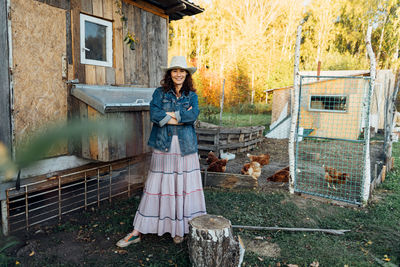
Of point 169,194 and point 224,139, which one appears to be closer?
point 169,194

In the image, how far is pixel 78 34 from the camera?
3.60 meters

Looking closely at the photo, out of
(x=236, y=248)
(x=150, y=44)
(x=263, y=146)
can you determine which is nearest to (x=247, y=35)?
(x=263, y=146)

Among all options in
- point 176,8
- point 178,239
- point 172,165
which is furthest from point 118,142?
point 176,8

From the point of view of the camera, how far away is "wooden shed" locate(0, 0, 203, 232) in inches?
117

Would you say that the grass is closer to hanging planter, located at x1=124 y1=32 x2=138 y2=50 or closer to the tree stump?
the tree stump

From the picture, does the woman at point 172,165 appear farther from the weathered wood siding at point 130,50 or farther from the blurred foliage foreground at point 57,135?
the blurred foliage foreground at point 57,135

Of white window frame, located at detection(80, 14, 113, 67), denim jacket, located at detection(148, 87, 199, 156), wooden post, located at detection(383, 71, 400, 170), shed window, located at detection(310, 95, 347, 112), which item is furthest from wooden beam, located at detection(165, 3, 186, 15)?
shed window, located at detection(310, 95, 347, 112)

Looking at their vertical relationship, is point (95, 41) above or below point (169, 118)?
above

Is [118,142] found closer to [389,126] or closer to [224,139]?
[224,139]

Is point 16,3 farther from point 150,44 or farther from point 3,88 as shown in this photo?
point 150,44

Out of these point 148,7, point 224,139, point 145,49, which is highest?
point 148,7

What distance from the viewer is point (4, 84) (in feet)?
9.51

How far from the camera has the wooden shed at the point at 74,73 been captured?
298 cm

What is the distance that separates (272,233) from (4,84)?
3538 mm
